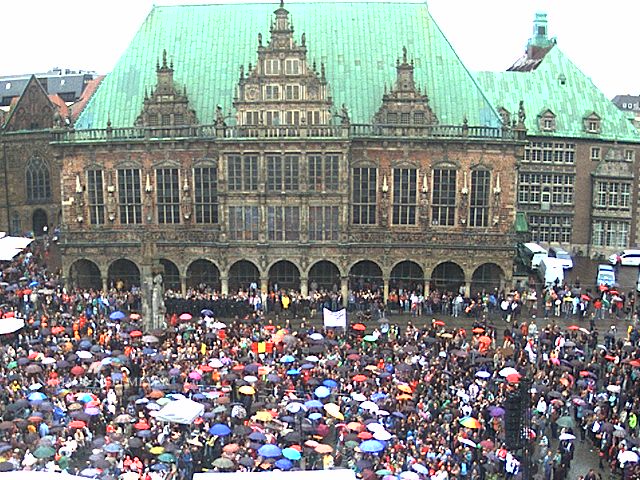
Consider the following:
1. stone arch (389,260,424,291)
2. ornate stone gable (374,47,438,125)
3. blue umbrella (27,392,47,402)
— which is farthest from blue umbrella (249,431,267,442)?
ornate stone gable (374,47,438,125)

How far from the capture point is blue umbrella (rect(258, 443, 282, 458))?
81.4ft

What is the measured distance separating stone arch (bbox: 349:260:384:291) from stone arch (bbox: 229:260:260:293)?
650 cm

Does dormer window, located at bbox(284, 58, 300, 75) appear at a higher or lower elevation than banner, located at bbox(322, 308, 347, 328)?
higher

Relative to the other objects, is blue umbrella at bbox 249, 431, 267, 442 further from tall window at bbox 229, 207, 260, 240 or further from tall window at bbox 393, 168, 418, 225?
tall window at bbox 393, 168, 418, 225

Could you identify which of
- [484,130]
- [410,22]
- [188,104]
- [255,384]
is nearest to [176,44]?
[188,104]

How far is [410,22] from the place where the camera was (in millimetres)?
57656

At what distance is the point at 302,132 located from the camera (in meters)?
51.6

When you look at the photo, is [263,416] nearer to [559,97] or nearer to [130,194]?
[130,194]

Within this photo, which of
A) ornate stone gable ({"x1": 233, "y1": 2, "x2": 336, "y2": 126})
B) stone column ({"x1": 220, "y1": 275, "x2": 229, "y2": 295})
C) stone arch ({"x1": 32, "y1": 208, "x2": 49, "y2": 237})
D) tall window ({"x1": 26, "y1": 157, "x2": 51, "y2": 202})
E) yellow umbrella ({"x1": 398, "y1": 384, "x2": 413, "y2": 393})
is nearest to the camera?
yellow umbrella ({"x1": 398, "y1": 384, "x2": 413, "y2": 393})

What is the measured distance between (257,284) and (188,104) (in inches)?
517

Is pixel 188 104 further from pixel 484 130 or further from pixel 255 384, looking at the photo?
pixel 255 384

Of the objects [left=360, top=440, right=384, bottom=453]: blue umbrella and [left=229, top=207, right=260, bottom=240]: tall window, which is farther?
[left=229, top=207, right=260, bottom=240]: tall window

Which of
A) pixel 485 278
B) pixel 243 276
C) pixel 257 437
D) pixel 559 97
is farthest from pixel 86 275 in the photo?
pixel 559 97

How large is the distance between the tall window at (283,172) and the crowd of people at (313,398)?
11055mm
